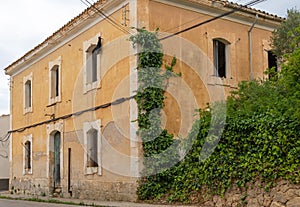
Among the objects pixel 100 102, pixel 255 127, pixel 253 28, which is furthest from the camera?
pixel 253 28

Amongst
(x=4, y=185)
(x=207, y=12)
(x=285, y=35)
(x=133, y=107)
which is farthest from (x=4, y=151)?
(x=285, y=35)

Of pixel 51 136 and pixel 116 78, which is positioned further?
pixel 51 136

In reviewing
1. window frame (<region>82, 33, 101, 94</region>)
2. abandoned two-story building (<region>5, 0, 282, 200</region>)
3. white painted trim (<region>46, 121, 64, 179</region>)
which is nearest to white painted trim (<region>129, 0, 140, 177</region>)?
abandoned two-story building (<region>5, 0, 282, 200</region>)

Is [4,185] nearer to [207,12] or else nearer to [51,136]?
[51,136]

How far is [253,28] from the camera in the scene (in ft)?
62.5

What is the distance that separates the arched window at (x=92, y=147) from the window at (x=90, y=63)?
166 centimetres

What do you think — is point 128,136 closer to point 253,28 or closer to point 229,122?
point 229,122

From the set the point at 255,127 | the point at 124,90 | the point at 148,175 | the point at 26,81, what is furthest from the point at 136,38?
the point at 26,81

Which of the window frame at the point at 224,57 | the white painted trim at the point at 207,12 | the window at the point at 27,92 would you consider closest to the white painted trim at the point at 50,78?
the window at the point at 27,92

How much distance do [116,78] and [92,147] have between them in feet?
10.3

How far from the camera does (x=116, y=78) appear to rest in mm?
16703

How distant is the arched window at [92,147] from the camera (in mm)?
18062

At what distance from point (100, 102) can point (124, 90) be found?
1859 millimetres

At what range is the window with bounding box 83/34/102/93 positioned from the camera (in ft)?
60.0
